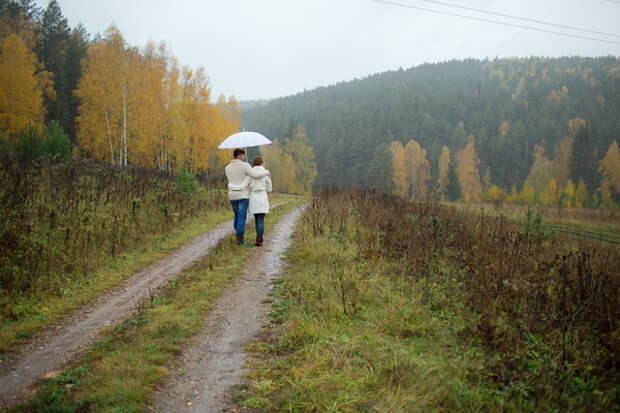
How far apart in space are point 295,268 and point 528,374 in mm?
4722

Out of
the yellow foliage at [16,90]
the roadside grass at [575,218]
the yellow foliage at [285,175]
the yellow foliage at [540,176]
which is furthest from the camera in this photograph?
the yellow foliage at [540,176]

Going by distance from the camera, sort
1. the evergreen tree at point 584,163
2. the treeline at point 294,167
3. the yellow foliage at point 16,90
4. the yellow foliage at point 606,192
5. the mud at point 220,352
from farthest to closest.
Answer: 1. the treeline at point 294,167
2. the evergreen tree at point 584,163
3. the yellow foliage at point 606,192
4. the yellow foliage at point 16,90
5. the mud at point 220,352

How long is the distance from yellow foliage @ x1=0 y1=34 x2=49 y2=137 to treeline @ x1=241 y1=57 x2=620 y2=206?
36.2 m

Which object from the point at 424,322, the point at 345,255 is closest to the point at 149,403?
the point at 424,322

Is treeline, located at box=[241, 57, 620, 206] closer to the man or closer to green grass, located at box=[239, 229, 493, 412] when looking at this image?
the man

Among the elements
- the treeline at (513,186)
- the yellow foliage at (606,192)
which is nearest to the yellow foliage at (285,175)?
the treeline at (513,186)

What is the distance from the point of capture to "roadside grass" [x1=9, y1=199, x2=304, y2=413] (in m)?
3.13

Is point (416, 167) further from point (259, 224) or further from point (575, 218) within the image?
point (259, 224)

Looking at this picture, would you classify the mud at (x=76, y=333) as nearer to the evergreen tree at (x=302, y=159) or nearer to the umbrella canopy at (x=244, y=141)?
the umbrella canopy at (x=244, y=141)

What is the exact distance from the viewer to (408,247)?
24.0ft

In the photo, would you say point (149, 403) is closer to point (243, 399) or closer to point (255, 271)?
point (243, 399)

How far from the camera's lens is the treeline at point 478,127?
212 ft

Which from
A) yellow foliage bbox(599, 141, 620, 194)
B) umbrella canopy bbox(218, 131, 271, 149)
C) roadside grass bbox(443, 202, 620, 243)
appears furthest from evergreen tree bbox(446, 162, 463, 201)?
umbrella canopy bbox(218, 131, 271, 149)

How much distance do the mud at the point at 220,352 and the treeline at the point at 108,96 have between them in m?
14.6
